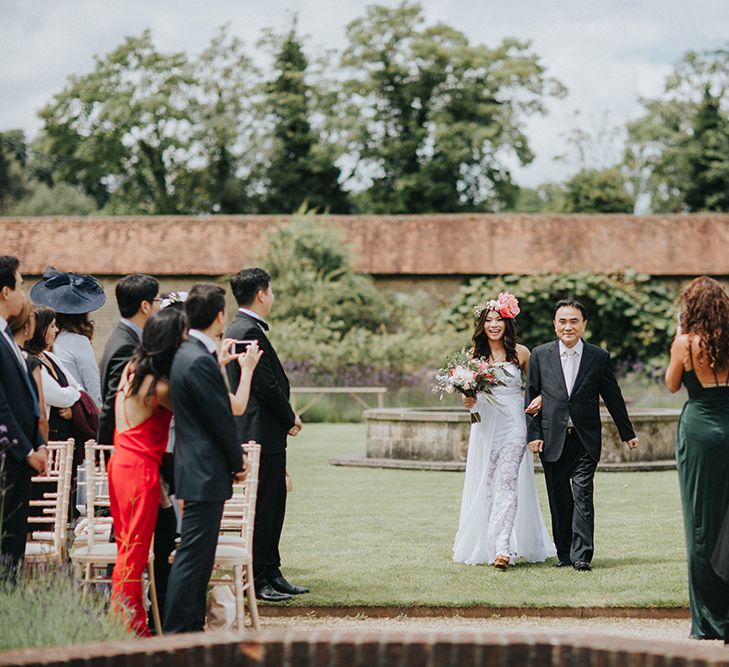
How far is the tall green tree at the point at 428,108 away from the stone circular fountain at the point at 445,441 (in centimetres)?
2819

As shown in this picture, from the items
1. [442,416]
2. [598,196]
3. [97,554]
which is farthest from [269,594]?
[598,196]

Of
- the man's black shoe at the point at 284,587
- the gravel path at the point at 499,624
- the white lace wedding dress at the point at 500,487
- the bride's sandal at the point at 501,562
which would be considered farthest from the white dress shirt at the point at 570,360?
the man's black shoe at the point at 284,587

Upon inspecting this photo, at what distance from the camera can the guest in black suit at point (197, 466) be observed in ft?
17.1

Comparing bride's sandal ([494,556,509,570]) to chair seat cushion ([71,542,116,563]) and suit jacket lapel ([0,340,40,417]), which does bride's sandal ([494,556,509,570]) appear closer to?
chair seat cushion ([71,542,116,563])

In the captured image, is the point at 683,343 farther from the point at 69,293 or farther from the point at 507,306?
the point at 69,293

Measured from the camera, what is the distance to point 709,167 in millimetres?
46906

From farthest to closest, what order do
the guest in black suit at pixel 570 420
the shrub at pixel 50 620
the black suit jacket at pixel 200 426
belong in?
the guest in black suit at pixel 570 420 < the black suit jacket at pixel 200 426 < the shrub at pixel 50 620

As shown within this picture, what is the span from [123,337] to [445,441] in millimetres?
9610

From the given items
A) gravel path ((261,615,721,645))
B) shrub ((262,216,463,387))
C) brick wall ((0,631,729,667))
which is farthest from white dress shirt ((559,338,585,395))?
shrub ((262,216,463,387))

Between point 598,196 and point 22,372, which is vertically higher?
point 598,196

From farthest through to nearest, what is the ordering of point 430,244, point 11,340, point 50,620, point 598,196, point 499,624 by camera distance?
point 598,196
point 430,244
point 499,624
point 11,340
point 50,620

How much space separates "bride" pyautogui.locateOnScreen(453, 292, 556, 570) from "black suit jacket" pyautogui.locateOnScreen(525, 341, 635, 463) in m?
0.13

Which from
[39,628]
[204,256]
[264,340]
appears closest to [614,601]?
[264,340]

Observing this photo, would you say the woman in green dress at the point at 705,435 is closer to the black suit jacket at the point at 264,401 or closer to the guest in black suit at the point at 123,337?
the black suit jacket at the point at 264,401
